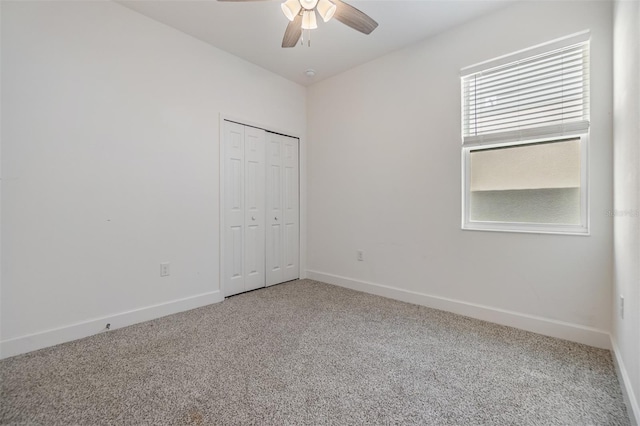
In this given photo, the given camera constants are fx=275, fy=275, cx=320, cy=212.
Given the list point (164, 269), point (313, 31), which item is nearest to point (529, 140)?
point (313, 31)

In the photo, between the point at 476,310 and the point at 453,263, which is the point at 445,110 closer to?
the point at 453,263

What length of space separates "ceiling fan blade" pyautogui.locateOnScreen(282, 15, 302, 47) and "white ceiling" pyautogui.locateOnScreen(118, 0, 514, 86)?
43cm

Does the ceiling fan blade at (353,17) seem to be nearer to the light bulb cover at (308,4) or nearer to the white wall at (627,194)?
the light bulb cover at (308,4)

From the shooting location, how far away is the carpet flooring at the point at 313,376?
139 cm

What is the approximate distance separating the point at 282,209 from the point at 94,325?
7.50ft

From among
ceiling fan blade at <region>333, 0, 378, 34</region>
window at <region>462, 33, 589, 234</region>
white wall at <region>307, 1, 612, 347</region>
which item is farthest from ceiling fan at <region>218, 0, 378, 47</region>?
window at <region>462, 33, 589, 234</region>

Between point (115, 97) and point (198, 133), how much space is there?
74 cm

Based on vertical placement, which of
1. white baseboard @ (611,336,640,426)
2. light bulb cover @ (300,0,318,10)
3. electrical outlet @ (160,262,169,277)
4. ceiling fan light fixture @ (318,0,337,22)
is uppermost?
light bulb cover @ (300,0,318,10)

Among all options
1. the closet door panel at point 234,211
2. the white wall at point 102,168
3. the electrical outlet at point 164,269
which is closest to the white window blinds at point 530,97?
the closet door panel at point 234,211

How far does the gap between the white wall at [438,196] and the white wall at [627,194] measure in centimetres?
15

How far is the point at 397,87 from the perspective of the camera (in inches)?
123

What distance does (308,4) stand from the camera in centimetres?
185

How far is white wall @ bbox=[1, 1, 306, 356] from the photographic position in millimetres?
1994

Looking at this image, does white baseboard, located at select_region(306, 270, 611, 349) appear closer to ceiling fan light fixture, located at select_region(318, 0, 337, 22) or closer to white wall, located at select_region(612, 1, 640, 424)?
white wall, located at select_region(612, 1, 640, 424)
